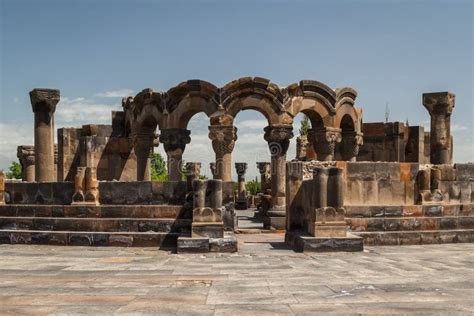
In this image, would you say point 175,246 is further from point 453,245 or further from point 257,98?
point 257,98

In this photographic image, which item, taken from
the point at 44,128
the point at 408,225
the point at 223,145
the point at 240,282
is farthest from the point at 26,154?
the point at 240,282

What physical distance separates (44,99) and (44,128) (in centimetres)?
85

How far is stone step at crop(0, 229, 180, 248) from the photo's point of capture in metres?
8.91

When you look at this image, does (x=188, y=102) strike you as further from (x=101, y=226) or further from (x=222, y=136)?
(x=101, y=226)

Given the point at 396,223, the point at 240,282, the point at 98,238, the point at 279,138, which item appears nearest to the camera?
the point at 240,282

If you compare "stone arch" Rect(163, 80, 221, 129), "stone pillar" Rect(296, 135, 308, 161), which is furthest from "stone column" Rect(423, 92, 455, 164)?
"stone pillar" Rect(296, 135, 308, 161)

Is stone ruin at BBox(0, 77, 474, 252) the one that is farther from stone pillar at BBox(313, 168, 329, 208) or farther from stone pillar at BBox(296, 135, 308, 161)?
stone pillar at BBox(296, 135, 308, 161)

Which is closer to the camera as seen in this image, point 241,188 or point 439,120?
point 439,120

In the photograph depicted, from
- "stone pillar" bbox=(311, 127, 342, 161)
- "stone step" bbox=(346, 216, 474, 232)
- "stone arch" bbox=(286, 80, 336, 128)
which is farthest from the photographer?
"stone pillar" bbox=(311, 127, 342, 161)

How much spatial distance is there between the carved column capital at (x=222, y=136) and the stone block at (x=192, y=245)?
6.36 meters

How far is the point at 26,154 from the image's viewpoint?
21.6 m

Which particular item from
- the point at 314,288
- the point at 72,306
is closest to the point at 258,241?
the point at 314,288

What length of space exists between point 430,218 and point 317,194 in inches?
112

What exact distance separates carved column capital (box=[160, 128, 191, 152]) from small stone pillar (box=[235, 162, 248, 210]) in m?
8.82
